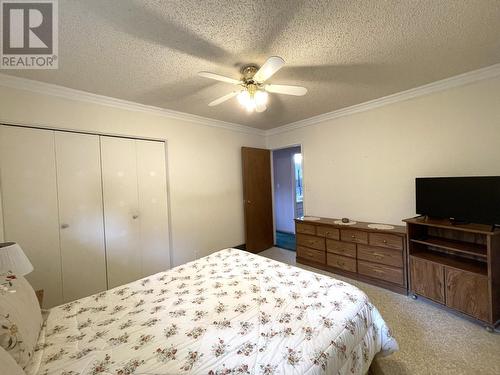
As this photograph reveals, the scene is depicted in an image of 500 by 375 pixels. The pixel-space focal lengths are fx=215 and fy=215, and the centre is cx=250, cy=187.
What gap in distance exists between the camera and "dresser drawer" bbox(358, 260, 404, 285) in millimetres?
2443

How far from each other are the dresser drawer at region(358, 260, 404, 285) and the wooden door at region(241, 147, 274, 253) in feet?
5.86

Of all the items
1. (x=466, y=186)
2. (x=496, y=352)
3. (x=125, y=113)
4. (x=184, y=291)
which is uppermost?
(x=125, y=113)

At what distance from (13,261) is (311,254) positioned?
315cm

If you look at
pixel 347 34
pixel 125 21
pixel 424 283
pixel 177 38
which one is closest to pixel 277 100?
pixel 347 34

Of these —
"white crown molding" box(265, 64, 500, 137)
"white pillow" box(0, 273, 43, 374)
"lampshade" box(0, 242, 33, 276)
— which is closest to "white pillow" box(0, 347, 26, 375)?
"white pillow" box(0, 273, 43, 374)

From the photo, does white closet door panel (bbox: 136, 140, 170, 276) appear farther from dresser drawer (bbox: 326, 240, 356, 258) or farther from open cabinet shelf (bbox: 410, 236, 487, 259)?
open cabinet shelf (bbox: 410, 236, 487, 259)

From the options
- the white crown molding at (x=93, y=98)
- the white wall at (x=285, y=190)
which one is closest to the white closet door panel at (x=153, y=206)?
the white crown molding at (x=93, y=98)

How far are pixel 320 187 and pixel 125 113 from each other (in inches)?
118

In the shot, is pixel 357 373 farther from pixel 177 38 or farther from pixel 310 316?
pixel 177 38

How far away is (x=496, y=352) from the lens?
158cm

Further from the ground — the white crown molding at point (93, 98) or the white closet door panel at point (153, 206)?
the white crown molding at point (93, 98)

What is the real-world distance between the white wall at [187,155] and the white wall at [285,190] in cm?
125

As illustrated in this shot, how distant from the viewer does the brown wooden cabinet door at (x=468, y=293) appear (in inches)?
71.0

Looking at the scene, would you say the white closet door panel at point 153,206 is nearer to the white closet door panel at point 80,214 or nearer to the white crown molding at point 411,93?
the white closet door panel at point 80,214
